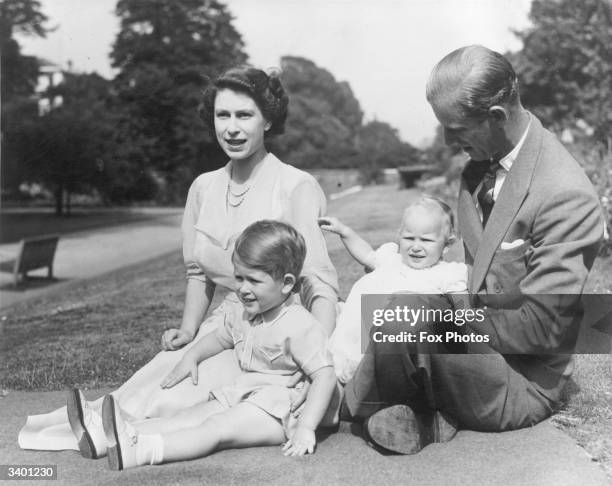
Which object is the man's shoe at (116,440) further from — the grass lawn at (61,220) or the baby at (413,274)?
the grass lawn at (61,220)

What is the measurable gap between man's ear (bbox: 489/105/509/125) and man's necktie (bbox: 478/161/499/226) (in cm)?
21

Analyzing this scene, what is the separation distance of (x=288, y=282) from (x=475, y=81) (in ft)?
3.17

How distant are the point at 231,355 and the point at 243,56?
1590 centimetres

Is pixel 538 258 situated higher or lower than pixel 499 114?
lower

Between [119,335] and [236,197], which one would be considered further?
[119,335]

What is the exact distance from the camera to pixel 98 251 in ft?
42.8

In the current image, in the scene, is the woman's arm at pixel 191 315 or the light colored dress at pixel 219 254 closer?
the light colored dress at pixel 219 254

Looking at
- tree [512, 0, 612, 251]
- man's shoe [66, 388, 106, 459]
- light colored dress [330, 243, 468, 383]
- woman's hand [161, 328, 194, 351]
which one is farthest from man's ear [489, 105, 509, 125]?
tree [512, 0, 612, 251]

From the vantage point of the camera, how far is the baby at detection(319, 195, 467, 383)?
2.79 metres

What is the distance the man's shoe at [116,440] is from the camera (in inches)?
94.7

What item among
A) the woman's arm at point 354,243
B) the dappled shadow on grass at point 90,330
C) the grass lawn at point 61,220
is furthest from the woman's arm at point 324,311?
the grass lawn at point 61,220

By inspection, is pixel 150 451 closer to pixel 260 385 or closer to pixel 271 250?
pixel 260 385

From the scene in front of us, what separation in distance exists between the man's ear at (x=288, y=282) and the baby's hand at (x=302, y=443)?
50cm

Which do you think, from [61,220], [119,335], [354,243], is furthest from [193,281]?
[61,220]
